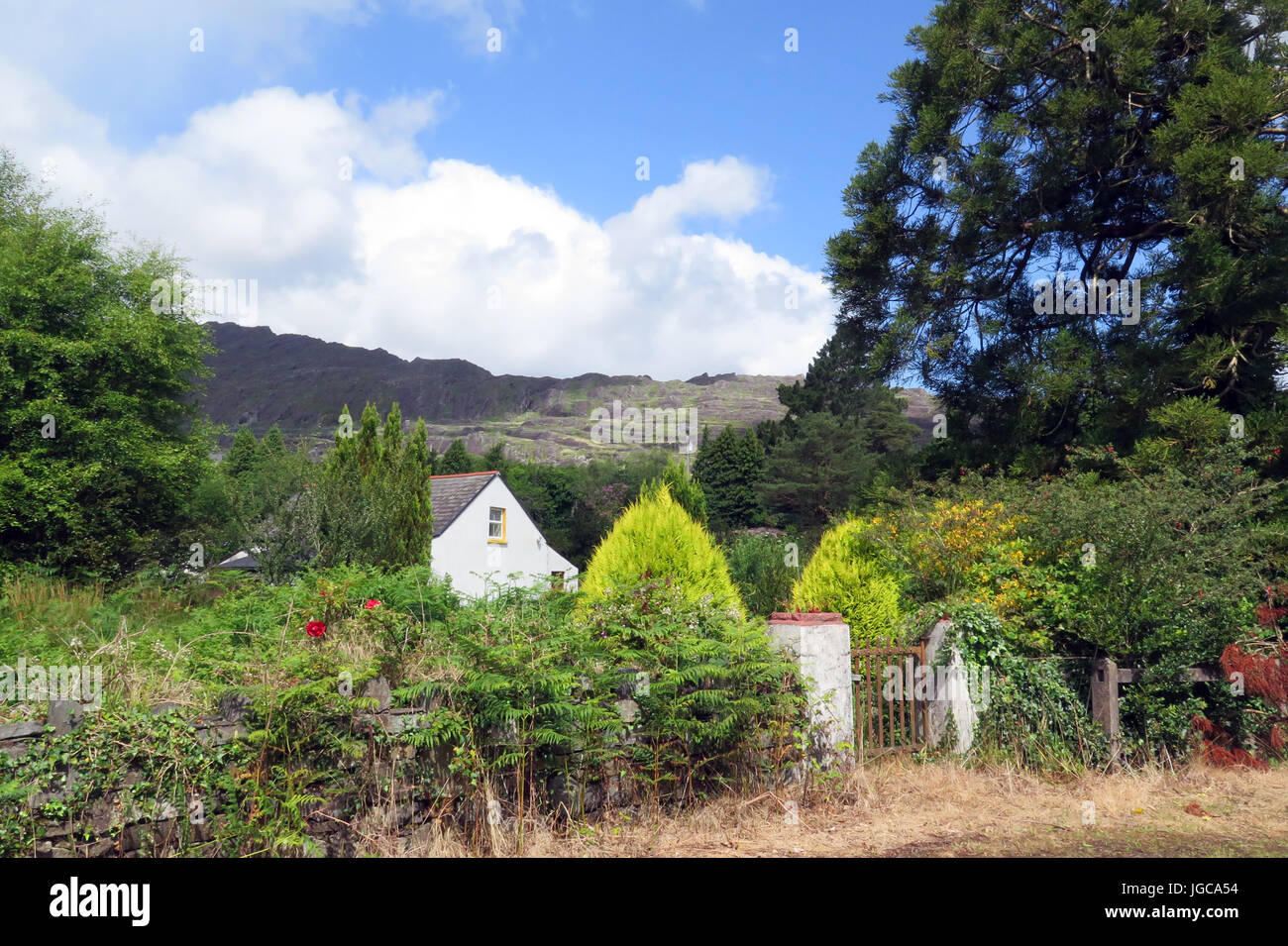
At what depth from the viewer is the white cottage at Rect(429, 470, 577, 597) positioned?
27.3 meters

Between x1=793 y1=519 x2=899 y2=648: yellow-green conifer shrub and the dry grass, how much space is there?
2.34m

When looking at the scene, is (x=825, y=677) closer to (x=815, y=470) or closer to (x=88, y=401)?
(x=88, y=401)

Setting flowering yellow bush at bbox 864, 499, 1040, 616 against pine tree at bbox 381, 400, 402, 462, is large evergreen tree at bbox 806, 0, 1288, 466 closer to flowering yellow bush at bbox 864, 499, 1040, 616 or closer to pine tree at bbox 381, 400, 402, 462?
flowering yellow bush at bbox 864, 499, 1040, 616

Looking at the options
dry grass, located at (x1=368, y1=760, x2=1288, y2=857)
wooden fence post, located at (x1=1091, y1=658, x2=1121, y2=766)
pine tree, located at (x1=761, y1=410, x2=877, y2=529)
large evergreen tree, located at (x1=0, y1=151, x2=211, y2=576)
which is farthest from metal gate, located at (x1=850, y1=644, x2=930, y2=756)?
pine tree, located at (x1=761, y1=410, x2=877, y2=529)

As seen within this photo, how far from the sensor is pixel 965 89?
1452 cm

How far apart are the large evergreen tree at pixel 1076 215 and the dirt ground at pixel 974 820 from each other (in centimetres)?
737

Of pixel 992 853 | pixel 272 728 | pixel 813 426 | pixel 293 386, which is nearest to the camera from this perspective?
pixel 272 728

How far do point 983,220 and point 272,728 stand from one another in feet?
46.9

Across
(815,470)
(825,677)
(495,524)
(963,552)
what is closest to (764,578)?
(963,552)

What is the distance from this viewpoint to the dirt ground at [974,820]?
5.09 metres

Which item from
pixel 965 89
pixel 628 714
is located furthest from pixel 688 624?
pixel 965 89

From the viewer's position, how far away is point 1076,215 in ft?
46.2

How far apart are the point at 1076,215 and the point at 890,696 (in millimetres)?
10887

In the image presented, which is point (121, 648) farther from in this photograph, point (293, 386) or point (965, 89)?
point (293, 386)
